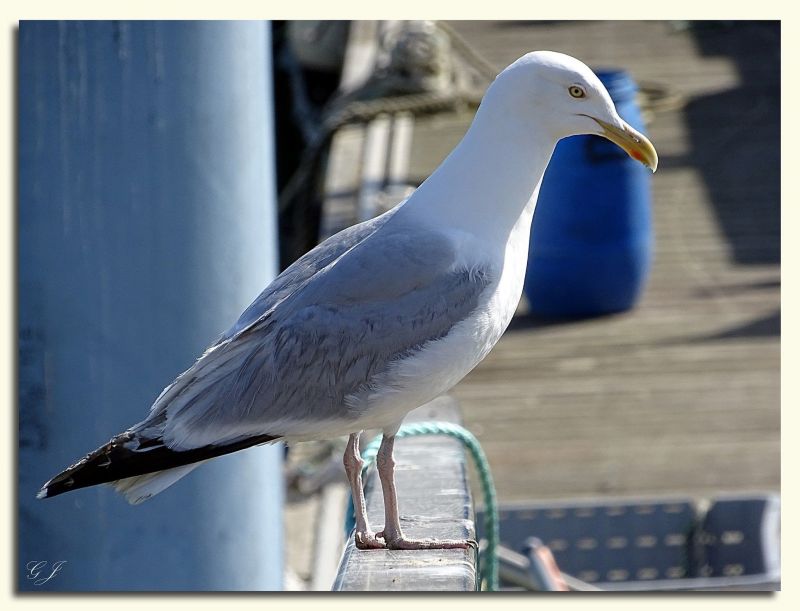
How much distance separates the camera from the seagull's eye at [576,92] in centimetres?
226

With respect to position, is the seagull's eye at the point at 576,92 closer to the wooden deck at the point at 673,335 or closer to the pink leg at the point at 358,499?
the pink leg at the point at 358,499

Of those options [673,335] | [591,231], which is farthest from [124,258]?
[673,335]

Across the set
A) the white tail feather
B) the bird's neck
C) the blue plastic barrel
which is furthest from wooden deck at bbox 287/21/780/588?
the bird's neck

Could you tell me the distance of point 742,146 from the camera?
6000mm

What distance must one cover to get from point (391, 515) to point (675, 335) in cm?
348

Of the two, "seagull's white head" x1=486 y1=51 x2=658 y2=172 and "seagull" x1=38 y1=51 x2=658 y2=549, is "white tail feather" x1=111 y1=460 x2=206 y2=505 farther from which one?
"seagull's white head" x1=486 y1=51 x2=658 y2=172

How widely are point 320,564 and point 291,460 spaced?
2.78 feet

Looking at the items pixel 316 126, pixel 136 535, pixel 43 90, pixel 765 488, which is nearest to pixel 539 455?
pixel 765 488

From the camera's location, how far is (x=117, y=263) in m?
2.90

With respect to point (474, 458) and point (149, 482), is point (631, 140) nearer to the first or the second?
point (474, 458)

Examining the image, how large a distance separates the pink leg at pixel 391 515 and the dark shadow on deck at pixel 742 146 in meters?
3.68

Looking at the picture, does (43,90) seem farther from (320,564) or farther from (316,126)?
(316,126)
